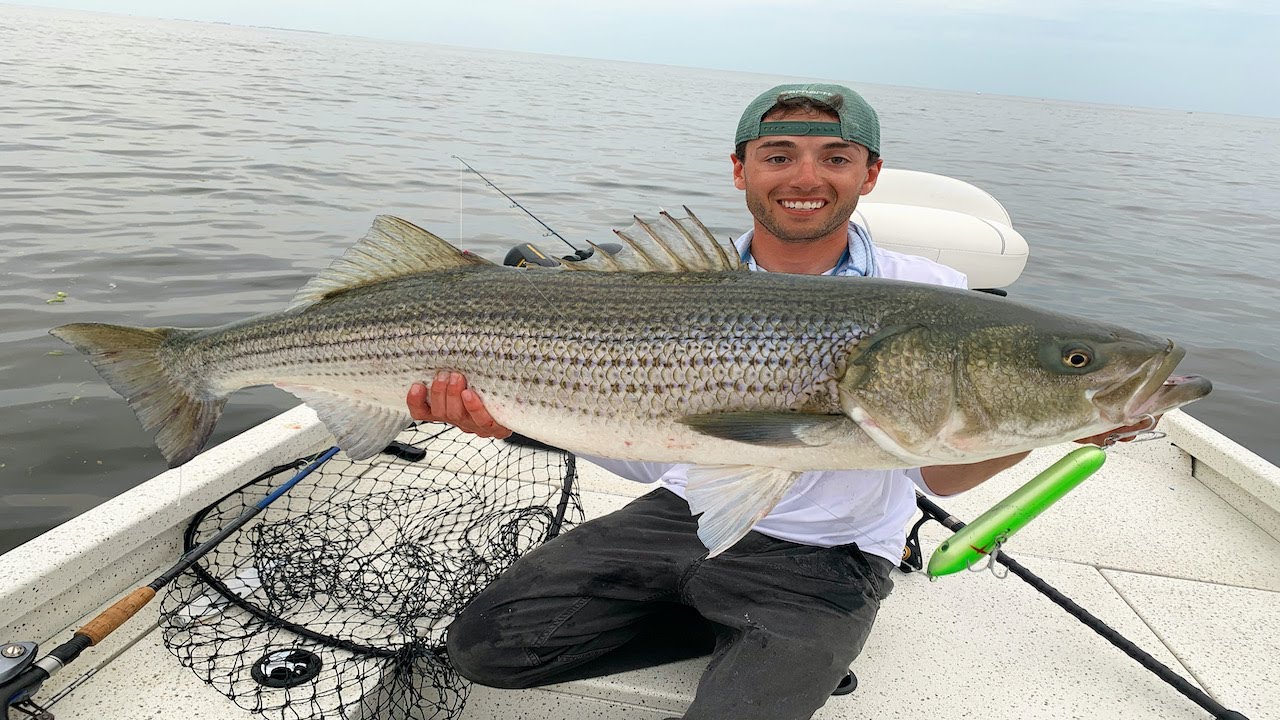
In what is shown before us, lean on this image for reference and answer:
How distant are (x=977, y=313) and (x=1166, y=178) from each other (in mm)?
33457

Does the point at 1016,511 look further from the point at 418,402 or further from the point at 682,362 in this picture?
the point at 418,402

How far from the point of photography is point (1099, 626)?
3.57 meters

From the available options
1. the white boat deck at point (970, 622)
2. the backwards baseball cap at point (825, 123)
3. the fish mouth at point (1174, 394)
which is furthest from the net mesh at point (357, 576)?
the fish mouth at point (1174, 394)

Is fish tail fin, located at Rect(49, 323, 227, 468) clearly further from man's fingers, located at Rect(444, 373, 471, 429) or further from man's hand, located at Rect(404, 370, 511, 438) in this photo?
man's fingers, located at Rect(444, 373, 471, 429)

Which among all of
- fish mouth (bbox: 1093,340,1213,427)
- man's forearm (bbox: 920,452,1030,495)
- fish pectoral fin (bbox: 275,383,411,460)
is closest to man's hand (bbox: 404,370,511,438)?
fish pectoral fin (bbox: 275,383,411,460)

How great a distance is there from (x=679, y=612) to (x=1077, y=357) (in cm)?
195

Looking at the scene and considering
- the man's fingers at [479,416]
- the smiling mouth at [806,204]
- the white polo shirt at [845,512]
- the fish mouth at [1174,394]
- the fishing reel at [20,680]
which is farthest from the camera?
the smiling mouth at [806,204]

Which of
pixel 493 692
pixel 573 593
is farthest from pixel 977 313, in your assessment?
pixel 493 692

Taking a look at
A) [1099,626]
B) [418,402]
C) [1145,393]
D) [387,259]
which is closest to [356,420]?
[418,402]

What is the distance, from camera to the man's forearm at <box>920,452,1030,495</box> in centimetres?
320

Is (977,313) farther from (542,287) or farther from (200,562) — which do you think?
(200,562)

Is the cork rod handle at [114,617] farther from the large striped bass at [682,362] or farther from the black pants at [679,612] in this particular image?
the black pants at [679,612]

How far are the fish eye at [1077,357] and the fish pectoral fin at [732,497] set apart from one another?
3.16ft

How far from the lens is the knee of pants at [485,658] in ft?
10.5
